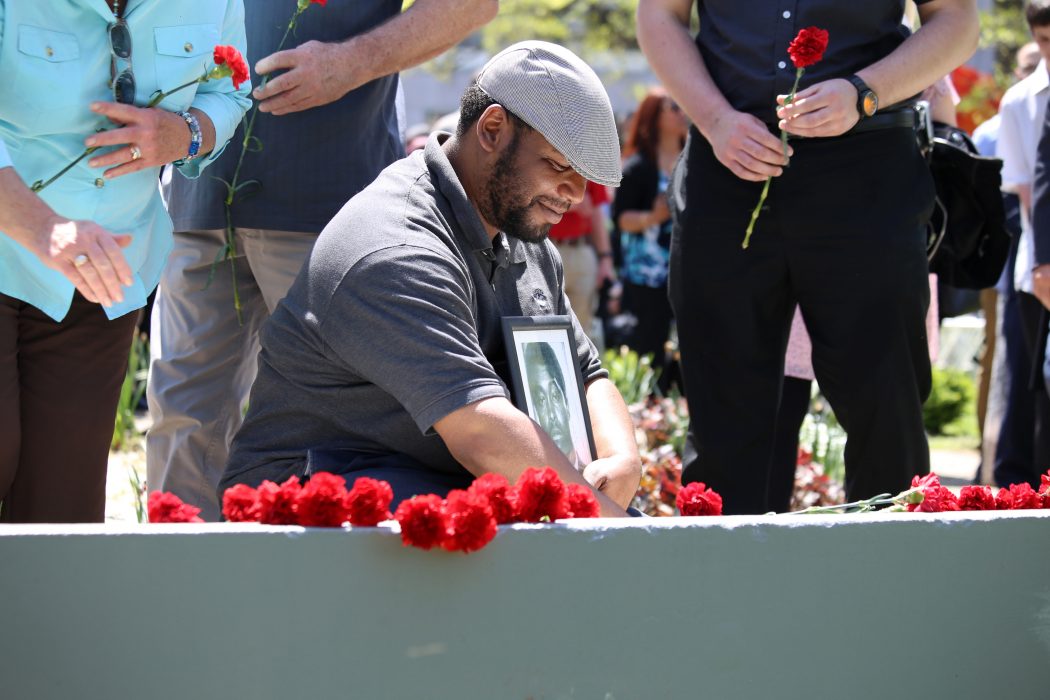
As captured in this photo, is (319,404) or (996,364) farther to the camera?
(996,364)

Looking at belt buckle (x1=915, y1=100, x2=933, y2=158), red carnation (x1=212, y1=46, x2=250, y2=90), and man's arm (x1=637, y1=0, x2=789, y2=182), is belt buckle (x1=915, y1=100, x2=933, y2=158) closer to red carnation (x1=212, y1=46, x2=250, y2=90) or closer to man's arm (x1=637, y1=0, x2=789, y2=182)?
man's arm (x1=637, y1=0, x2=789, y2=182)

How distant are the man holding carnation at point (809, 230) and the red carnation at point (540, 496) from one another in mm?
1409

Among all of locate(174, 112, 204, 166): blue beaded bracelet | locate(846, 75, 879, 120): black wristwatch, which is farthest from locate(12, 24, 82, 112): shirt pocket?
locate(846, 75, 879, 120): black wristwatch

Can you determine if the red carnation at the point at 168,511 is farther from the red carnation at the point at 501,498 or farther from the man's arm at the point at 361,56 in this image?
the man's arm at the point at 361,56

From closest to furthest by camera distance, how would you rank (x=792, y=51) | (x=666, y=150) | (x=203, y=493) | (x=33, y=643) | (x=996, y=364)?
(x=33, y=643), (x=792, y=51), (x=203, y=493), (x=996, y=364), (x=666, y=150)

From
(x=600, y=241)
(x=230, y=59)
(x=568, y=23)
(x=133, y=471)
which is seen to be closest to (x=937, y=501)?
(x=230, y=59)

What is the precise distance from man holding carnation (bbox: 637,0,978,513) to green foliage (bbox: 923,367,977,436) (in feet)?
19.3

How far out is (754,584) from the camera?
2.05 meters

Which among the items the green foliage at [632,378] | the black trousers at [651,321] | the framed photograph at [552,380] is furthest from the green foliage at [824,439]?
the framed photograph at [552,380]

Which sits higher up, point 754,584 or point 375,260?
point 375,260

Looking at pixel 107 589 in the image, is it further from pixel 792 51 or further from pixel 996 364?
pixel 996 364

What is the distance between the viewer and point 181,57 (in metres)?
2.85

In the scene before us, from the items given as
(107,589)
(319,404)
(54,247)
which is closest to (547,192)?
(319,404)

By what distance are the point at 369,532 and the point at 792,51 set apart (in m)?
1.67
